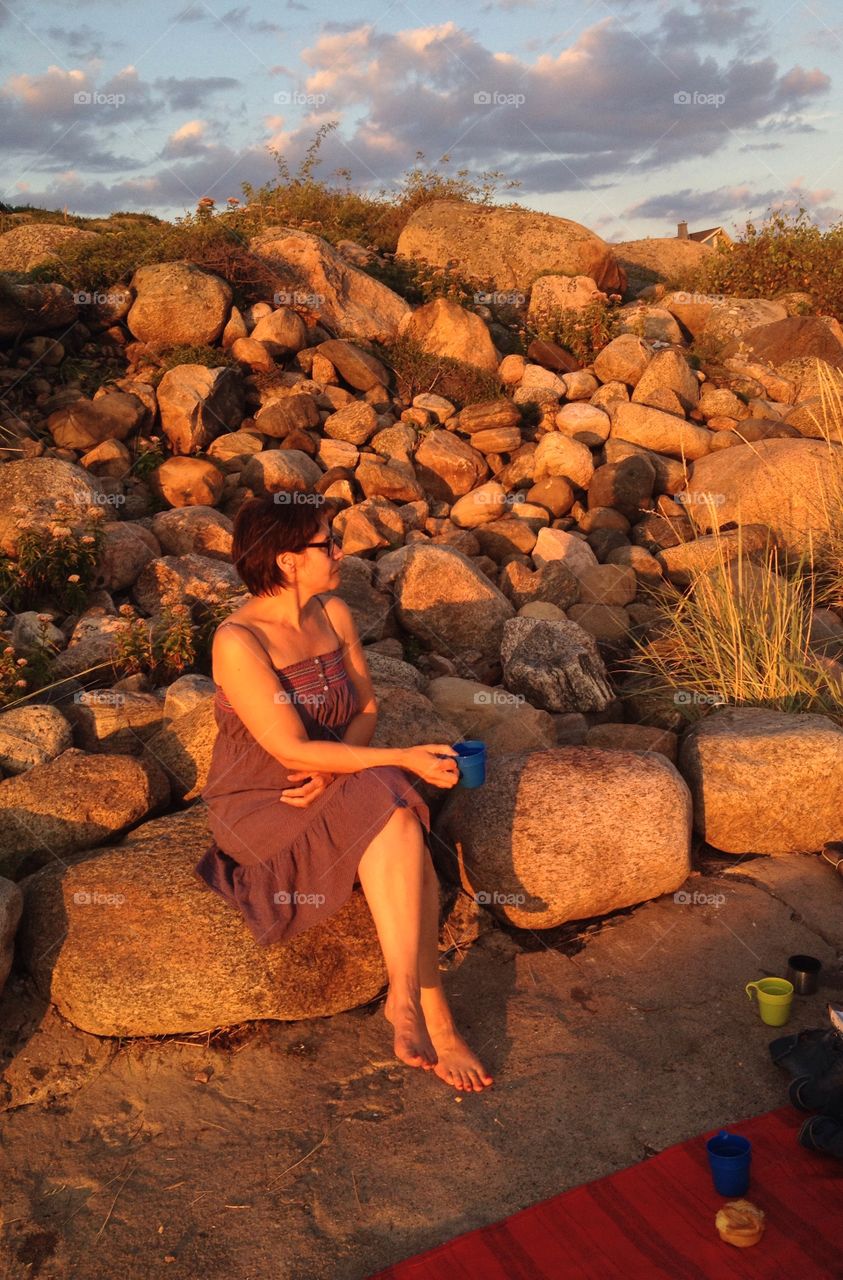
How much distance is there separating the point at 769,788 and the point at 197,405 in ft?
20.5

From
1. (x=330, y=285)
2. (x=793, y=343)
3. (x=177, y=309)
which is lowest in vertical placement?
(x=793, y=343)

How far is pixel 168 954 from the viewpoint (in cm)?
411

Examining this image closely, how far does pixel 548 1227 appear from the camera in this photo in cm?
322

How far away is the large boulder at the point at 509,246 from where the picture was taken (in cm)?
1434

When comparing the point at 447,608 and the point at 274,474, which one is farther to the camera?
the point at 274,474

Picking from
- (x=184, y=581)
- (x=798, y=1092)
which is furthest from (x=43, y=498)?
Result: (x=798, y=1092)

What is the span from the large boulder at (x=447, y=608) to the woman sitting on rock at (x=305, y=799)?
2.93 m

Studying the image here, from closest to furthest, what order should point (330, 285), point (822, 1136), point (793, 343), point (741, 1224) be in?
point (741, 1224)
point (822, 1136)
point (330, 285)
point (793, 343)

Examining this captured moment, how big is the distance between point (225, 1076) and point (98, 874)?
2.98 feet

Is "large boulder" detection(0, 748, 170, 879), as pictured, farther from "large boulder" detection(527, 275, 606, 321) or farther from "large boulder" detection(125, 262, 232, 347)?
"large boulder" detection(527, 275, 606, 321)

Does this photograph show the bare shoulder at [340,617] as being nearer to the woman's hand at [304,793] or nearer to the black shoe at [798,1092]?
the woman's hand at [304,793]

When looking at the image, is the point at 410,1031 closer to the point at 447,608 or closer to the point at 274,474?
the point at 447,608

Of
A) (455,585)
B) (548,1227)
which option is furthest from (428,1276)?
(455,585)

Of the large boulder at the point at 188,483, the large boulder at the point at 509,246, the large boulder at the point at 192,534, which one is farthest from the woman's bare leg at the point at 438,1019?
the large boulder at the point at 509,246
